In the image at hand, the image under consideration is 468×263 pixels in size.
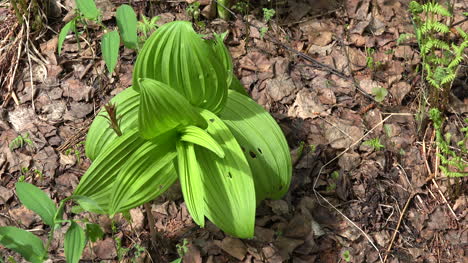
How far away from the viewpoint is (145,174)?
1889mm

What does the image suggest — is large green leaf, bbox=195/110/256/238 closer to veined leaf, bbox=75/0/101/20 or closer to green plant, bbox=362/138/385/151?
veined leaf, bbox=75/0/101/20

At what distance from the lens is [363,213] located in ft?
7.67

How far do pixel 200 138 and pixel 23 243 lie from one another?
0.61 metres

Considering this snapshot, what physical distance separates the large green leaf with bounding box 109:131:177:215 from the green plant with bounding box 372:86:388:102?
3.63 ft

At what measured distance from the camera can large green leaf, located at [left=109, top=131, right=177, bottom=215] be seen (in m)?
1.85

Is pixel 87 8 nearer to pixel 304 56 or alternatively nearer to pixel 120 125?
pixel 120 125

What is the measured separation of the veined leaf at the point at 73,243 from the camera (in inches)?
59.0

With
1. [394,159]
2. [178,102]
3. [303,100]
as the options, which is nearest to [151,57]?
[178,102]

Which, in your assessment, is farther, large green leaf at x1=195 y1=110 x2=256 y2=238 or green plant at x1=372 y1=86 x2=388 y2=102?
green plant at x1=372 y1=86 x2=388 y2=102

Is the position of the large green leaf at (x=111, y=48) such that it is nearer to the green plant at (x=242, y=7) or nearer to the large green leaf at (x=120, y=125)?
the large green leaf at (x=120, y=125)

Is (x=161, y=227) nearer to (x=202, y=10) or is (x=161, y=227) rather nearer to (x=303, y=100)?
(x=303, y=100)

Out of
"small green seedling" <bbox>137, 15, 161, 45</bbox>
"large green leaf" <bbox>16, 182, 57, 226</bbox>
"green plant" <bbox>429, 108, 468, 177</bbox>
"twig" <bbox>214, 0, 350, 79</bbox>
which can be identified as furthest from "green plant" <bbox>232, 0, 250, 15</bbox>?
"large green leaf" <bbox>16, 182, 57, 226</bbox>

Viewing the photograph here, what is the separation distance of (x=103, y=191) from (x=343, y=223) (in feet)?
3.26

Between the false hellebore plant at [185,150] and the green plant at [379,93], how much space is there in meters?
0.85
